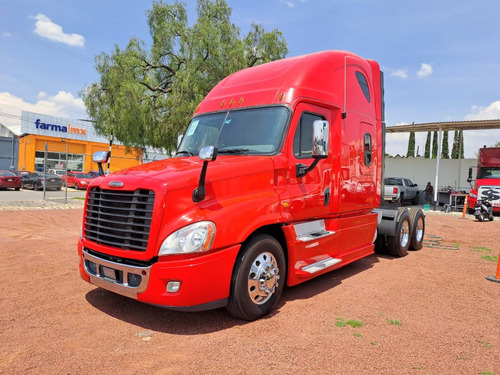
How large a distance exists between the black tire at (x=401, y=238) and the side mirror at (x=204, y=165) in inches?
210

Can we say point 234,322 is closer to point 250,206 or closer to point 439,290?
point 250,206

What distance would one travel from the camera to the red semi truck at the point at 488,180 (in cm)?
1736

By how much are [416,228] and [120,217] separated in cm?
707

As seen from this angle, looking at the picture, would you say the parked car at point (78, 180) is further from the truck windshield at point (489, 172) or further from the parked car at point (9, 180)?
the truck windshield at point (489, 172)

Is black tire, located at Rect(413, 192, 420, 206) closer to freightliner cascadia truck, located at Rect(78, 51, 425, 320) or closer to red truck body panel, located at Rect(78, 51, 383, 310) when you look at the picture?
red truck body panel, located at Rect(78, 51, 383, 310)

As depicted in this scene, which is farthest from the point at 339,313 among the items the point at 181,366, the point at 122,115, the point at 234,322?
the point at 122,115

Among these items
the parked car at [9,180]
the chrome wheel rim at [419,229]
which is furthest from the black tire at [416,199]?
the parked car at [9,180]

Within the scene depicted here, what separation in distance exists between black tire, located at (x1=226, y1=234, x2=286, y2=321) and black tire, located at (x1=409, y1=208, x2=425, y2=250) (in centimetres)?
522

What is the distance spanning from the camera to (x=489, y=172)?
19094 mm

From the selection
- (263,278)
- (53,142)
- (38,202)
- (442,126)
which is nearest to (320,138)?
(263,278)

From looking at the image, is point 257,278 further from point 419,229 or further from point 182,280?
point 419,229

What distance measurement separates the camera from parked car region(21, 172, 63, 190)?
90.0 feet

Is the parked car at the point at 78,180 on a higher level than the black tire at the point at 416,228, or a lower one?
lower

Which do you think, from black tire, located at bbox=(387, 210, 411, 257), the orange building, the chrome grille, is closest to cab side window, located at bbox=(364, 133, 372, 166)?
black tire, located at bbox=(387, 210, 411, 257)
